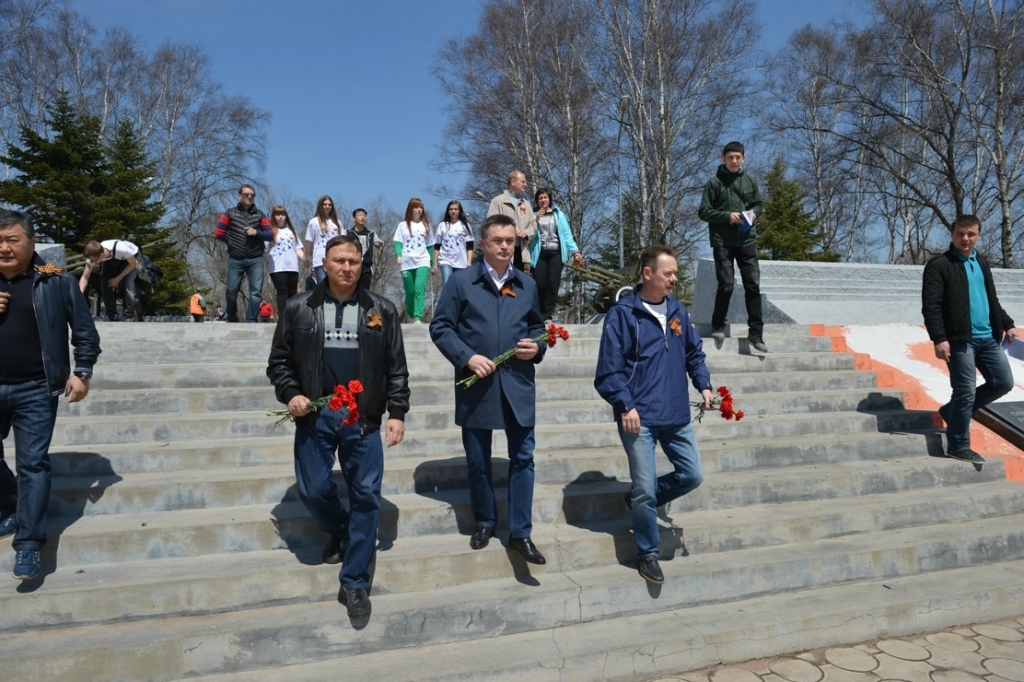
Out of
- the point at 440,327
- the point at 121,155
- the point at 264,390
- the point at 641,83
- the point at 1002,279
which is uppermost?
the point at 641,83

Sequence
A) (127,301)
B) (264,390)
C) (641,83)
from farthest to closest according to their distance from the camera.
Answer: (641,83) < (127,301) < (264,390)

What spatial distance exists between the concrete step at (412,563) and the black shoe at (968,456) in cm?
55

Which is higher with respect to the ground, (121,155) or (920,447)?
(121,155)

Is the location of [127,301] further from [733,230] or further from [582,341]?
[733,230]

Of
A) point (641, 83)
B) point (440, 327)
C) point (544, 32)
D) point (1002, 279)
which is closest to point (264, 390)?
point (440, 327)

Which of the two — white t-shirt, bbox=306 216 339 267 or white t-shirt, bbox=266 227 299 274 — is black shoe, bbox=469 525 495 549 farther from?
white t-shirt, bbox=266 227 299 274

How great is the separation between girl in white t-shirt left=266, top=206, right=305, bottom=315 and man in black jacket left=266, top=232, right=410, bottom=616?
19.7ft

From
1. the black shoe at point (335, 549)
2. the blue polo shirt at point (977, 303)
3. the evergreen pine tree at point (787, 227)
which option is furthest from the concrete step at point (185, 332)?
the evergreen pine tree at point (787, 227)

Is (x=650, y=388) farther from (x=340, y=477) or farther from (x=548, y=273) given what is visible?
(x=548, y=273)

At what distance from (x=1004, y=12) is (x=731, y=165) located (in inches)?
672

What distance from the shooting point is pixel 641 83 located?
22984mm

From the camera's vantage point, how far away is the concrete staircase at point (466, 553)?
10.6 ft

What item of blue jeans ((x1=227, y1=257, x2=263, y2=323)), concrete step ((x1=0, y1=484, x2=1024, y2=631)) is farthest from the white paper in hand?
blue jeans ((x1=227, y1=257, x2=263, y2=323))

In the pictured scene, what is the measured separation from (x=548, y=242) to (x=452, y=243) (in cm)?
144
